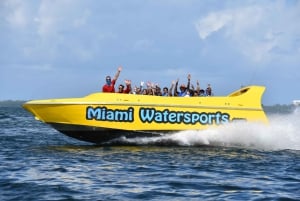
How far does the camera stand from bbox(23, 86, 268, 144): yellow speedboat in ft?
57.4

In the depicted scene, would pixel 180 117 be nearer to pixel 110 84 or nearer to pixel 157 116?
pixel 157 116

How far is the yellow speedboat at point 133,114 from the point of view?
1750cm

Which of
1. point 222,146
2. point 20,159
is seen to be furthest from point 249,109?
point 20,159

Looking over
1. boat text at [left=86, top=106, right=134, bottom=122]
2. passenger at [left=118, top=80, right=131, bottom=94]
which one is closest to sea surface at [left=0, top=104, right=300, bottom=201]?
boat text at [left=86, top=106, right=134, bottom=122]

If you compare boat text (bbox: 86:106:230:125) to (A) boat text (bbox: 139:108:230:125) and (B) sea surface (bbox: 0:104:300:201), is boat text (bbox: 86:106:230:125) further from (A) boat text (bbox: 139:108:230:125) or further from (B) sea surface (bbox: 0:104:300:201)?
(B) sea surface (bbox: 0:104:300:201)

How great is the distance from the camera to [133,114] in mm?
17781

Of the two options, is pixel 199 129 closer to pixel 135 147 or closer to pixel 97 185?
pixel 135 147

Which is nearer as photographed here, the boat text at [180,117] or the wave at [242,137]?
the boat text at [180,117]

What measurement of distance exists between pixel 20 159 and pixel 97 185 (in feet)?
15.1

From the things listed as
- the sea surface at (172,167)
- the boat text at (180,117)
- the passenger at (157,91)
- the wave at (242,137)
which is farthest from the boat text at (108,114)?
the passenger at (157,91)

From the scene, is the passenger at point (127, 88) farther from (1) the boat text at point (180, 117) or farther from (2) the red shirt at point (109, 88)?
(1) the boat text at point (180, 117)

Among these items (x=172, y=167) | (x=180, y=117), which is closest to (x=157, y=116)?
(x=180, y=117)

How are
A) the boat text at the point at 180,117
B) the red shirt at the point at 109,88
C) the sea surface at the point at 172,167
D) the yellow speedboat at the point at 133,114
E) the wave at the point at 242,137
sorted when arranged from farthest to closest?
the wave at the point at 242,137 → the red shirt at the point at 109,88 → the boat text at the point at 180,117 → the yellow speedboat at the point at 133,114 → the sea surface at the point at 172,167

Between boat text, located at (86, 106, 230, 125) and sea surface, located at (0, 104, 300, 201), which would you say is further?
boat text, located at (86, 106, 230, 125)
